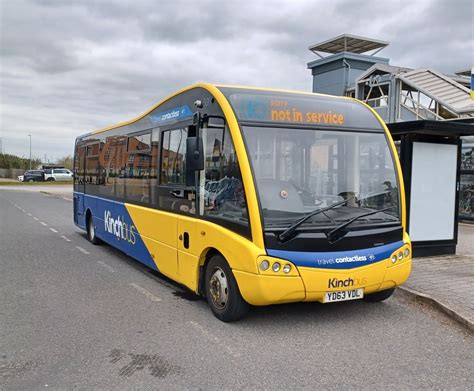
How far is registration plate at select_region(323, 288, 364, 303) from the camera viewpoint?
4817mm

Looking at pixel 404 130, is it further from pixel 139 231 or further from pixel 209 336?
pixel 209 336

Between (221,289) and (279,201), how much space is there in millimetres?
1174

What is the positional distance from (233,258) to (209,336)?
0.81m

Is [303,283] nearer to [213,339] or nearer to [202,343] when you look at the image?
[213,339]

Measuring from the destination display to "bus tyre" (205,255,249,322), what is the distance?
5.41 feet

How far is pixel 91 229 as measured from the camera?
35.6ft

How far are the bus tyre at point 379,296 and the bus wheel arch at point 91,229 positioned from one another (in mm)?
6740

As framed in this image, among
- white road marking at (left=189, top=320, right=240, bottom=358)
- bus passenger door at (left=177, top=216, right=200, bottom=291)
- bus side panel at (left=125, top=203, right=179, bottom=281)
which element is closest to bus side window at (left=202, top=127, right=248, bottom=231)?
bus passenger door at (left=177, top=216, right=200, bottom=291)

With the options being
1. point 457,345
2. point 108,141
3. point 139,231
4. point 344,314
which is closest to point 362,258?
point 344,314

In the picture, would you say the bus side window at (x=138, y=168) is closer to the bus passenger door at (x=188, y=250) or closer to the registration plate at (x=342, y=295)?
the bus passenger door at (x=188, y=250)

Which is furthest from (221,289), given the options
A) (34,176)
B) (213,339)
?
(34,176)

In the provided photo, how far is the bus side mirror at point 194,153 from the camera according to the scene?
16.9ft

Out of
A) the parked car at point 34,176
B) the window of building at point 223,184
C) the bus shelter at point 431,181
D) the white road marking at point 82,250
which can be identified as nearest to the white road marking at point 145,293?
the window of building at point 223,184

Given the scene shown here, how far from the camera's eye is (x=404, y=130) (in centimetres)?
826
